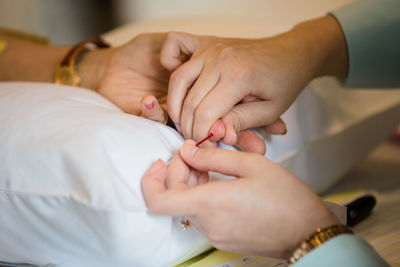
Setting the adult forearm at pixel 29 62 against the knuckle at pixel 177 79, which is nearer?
the knuckle at pixel 177 79

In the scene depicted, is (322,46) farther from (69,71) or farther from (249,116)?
(69,71)

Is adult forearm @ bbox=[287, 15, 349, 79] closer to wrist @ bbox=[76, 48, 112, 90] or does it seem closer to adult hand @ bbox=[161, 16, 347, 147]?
adult hand @ bbox=[161, 16, 347, 147]

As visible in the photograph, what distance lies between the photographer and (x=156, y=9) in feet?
4.12

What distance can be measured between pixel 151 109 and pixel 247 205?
0.20 metres

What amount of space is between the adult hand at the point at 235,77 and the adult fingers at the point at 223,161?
2.3 inches

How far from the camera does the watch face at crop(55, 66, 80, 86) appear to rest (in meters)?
0.79

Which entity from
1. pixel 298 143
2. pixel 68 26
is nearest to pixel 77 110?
pixel 298 143

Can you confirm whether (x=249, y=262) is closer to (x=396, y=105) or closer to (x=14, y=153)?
(x=14, y=153)

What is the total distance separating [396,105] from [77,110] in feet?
2.41

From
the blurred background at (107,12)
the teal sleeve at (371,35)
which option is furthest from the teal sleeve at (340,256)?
the blurred background at (107,12)

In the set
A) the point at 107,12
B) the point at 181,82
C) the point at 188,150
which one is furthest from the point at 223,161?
the point at 107,12

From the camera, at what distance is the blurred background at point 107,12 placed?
1.08 meters

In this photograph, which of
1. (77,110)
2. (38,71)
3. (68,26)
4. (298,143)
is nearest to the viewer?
(77,110)

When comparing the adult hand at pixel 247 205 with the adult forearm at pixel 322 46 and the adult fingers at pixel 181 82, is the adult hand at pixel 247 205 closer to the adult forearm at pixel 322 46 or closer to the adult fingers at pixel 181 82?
the adult fingers at pixel 181 82
